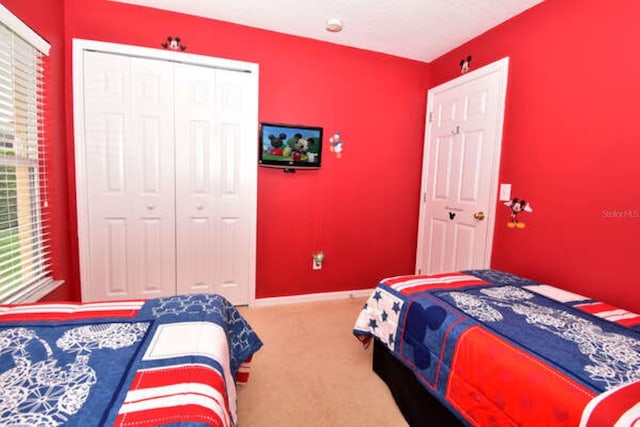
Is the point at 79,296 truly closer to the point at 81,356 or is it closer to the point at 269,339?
the point at 269,339

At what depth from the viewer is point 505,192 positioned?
7.84ft

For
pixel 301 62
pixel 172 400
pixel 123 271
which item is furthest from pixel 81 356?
pixel 301 62

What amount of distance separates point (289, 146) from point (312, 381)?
6.33 ft

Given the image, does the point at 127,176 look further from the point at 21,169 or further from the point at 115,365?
the point at 115,365

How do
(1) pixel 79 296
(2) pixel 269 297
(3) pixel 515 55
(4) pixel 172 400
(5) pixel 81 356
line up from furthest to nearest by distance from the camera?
(2) pixel 269 297 → (1) pixel 79 296 → (3) pixel 515 55 → (5) pixel 81 356 → (4) pixel 172 400

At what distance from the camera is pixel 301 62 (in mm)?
2824

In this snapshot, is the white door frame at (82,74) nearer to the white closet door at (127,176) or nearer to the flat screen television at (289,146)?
the white closet door at (127,176)

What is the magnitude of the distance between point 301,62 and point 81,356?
8.91 ft

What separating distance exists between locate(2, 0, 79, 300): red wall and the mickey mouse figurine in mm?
3374

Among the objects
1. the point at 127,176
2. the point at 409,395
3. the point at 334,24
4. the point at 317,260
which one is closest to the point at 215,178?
the point at 127,176

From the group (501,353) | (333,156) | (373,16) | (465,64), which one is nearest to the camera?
(501,353)

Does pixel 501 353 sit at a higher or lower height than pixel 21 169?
lower

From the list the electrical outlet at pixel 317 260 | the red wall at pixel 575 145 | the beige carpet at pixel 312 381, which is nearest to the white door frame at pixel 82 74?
the beige carpet at pixel 312 381

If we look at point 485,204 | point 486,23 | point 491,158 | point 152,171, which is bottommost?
point 485,204
